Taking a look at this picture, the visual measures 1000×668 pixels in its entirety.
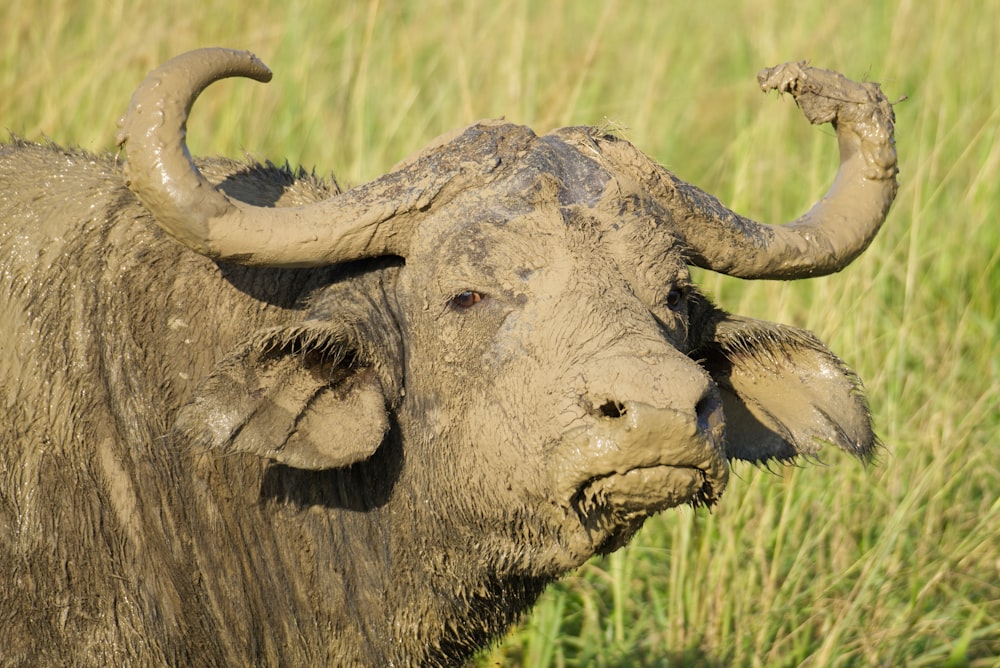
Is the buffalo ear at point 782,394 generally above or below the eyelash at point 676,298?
below

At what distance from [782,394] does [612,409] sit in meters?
1.49

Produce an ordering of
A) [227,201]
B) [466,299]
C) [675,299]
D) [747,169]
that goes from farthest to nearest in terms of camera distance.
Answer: [747,169] → [675,299] → [466,299] → [227,201]

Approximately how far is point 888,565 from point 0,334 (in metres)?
4.30

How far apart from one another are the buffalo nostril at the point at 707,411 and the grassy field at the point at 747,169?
136 centimetres

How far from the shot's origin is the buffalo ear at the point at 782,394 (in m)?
4.78

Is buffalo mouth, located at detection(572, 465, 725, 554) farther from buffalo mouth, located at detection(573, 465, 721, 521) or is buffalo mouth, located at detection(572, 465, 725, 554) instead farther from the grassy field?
the grassy field

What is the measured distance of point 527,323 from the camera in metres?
3.99

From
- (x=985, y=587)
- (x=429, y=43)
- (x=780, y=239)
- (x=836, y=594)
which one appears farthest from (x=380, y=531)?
(x=429, y=43)

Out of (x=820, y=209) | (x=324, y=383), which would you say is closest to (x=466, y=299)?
(x=324, y=383)

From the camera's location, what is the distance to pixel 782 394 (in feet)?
16.1

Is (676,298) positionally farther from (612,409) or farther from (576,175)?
(612,409)

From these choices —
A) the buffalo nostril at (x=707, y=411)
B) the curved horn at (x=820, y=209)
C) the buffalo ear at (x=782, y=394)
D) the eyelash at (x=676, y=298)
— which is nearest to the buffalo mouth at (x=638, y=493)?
the buffalo nostril at (x=707, y=411)

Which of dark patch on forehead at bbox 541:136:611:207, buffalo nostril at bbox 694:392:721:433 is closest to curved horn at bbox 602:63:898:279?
dark patch on forehead at bbox 541:136:611:207

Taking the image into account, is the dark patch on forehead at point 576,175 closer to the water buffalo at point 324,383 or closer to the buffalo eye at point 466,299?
the water buffalo at point 324,383
